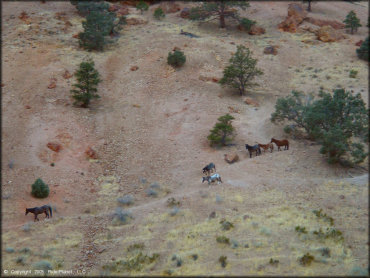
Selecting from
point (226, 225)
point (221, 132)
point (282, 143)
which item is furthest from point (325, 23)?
point (226, 225)

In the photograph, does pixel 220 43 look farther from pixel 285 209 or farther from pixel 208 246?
pixel 208 246

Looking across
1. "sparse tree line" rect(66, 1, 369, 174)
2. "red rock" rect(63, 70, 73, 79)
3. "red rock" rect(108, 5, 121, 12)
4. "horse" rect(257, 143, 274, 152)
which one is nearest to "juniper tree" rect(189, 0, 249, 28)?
"red rock" rect(108, 5, 121, 12)

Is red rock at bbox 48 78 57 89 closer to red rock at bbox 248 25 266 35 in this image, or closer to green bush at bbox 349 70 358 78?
red rock at bbox 248 25 266 35

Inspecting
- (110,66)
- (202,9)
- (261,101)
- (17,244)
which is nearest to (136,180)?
(17,244)

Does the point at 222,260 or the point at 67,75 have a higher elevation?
the point at 222,260

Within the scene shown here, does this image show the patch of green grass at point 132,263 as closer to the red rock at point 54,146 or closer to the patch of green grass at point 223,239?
the patch of green grass at point 223,239

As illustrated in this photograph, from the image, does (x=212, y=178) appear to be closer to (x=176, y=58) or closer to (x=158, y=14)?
(x=176, y=58)

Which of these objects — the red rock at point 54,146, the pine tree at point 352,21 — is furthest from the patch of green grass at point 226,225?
the pine tree at point 352,21
